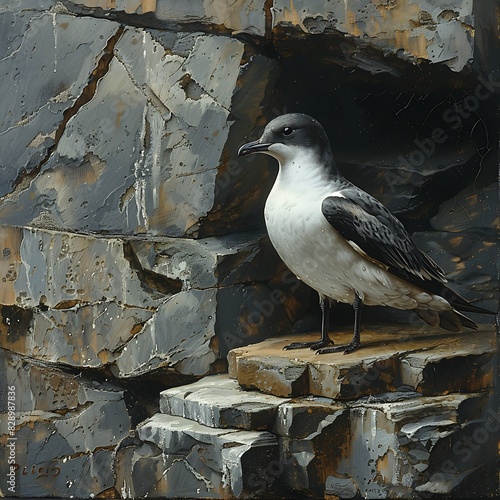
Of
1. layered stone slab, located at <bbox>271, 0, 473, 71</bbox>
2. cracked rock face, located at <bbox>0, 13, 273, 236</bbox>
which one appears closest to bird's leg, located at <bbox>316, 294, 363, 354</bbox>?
cracked rock face, located at <bbox>0, 13, 273, 236</bbox>

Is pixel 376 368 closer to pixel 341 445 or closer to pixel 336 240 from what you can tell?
pixel 341 445

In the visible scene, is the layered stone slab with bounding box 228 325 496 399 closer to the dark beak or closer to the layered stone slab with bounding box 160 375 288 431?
the layered stone slab with bounding box 160 375 288 431

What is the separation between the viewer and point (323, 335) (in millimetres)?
3004

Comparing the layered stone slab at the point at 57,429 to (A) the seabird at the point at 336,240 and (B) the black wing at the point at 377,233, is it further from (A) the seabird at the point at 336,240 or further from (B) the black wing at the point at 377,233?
(B) the black wing at the point at 377,233

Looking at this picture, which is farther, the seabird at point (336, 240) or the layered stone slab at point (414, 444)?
the seabird at point (336, 240)

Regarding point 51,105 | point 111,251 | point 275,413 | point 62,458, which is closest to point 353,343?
point 275,413

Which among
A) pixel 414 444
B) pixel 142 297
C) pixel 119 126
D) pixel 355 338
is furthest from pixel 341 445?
pixel 119 126

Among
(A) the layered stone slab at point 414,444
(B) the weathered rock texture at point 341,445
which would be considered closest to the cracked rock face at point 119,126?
(B) the weathered rock texture at point 341,445

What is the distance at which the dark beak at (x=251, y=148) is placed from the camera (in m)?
2.96

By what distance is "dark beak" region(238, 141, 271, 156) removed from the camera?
296 cm

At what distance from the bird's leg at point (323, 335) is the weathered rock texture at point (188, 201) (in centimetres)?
11

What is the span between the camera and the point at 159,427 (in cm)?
300

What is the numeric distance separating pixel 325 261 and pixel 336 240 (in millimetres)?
76

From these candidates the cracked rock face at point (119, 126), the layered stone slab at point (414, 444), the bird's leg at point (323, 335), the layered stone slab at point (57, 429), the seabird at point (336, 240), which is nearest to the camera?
the layered stone slab at point (414, 444)
